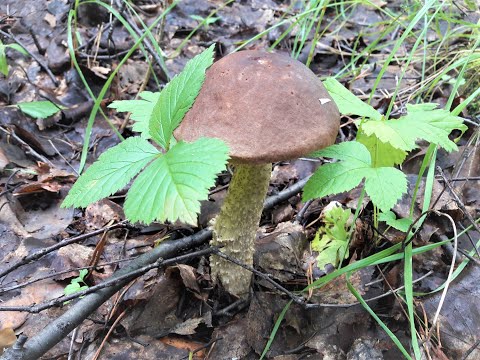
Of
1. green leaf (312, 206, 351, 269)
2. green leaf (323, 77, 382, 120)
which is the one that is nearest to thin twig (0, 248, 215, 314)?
green leaf (312, 206, 351, 269)

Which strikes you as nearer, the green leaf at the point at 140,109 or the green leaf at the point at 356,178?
the green leaf at the point at 356,178

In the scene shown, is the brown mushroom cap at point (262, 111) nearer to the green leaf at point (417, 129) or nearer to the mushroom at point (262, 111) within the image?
the mushroom at point (262, 111)

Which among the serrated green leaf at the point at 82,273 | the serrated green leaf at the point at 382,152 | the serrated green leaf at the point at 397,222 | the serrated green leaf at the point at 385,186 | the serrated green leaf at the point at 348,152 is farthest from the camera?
the serrated green leaf at the point at 82,273

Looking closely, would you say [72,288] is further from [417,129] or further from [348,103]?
[417,129]

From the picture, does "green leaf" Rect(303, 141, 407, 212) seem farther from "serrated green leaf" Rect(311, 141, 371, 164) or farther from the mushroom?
the mushroom

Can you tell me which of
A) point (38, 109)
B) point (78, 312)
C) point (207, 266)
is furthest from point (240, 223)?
point (38, 109)

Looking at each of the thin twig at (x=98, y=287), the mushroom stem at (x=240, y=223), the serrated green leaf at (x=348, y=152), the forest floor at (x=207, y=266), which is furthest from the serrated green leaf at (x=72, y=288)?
the serrated green leaf at (x=348, y=152)

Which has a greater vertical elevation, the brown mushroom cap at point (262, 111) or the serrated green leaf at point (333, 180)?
the brown mushroom cap at point (262, 111)

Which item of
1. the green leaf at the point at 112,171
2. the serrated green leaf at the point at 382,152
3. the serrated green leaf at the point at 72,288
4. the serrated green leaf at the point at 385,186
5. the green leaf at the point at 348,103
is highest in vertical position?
the green leaf at the point at 112,171
